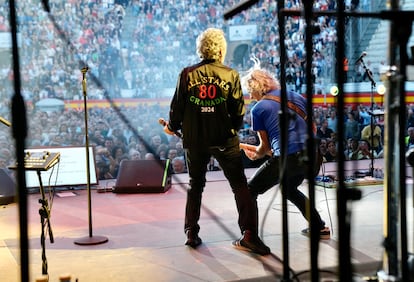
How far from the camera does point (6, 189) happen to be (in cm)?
593

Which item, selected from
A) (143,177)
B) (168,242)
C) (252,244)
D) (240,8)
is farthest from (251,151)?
(143,177)

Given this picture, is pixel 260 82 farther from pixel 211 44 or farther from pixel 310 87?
pixel 310 87

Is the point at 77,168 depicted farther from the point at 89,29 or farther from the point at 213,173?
the point at 89,29

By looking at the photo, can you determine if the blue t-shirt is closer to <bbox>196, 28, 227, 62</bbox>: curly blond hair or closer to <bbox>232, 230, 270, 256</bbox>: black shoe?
<bbox>196, 28, 227, 62</bbox>: curly blond hair

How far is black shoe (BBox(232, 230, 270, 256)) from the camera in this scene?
3732mm

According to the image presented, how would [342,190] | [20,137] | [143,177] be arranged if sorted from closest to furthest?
[20,137], [342,190], [143,177]

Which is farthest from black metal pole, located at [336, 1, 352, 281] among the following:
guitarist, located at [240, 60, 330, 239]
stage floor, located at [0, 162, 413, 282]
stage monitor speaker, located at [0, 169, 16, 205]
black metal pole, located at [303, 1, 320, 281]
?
stage monitor speaker, located at [0, 169, 16, 205]

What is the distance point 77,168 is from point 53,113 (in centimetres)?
257

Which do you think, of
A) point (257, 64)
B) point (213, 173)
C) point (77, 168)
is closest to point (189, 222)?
point (257, 64)

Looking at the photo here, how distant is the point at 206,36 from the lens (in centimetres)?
373

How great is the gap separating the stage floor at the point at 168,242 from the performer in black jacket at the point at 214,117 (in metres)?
0.26

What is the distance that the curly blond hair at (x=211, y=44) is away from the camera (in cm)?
373

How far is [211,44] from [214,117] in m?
0.50

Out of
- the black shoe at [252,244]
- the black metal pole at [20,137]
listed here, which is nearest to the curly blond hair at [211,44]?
the black shoe at [252,244]
